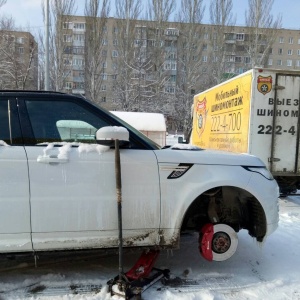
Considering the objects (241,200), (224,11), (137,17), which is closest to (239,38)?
(224,11)

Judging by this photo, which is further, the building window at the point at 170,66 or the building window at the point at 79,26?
the building window at the point at 170,66

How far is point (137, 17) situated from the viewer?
39812 millimetres

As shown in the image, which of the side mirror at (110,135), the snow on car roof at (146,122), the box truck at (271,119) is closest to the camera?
the side mirror at (110,135)

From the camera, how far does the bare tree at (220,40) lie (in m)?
40.0

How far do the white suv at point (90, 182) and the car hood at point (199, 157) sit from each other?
11 millimetres

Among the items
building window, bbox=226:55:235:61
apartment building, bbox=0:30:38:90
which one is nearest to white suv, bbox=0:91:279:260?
apartment building, bbox=0:30:38:90

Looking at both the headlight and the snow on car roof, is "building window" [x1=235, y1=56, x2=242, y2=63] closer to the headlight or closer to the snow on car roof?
the snow on car roof

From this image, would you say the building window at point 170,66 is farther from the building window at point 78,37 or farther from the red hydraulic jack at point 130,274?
the red hydraulic jack at point 130,274

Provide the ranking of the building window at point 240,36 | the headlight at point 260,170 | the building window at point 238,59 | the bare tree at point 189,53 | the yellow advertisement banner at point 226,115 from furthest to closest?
the building window at point 238,59, the building window at point 240,36, the bare tree at point 189,53, the yellow advertisement banner at point 226,115, the headlight at point 260,170

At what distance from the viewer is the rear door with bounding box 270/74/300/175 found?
288 inches

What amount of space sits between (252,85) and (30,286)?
577cm

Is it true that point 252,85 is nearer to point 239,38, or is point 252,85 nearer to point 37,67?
point 37,67

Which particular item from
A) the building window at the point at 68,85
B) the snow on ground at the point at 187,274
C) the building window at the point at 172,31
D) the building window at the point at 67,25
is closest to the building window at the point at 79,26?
the building window at the point at 67,25

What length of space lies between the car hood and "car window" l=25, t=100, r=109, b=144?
68 centimetres
